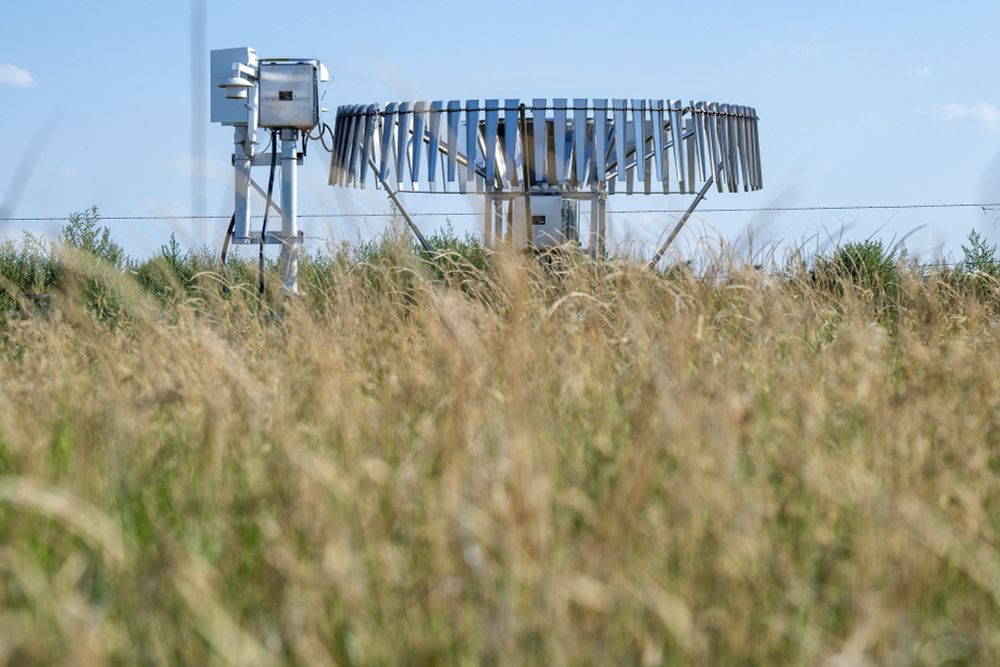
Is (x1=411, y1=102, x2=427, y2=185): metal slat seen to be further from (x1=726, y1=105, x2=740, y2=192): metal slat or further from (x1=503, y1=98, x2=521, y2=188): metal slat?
(x1=726, y1=105, x2=740, y2=192): metal slat

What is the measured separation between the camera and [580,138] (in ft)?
18.6

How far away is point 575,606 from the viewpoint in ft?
5.20

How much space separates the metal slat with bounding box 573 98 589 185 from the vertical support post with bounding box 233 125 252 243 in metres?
1.82

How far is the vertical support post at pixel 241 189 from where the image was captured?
6594 mm

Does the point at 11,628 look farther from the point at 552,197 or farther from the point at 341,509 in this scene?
the point at 552,197

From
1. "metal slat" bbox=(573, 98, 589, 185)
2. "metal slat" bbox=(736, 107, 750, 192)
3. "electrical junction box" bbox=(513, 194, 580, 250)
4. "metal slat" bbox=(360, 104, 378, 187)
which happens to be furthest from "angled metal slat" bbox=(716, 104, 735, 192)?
"metal slat" bbox=(360, 104, 378, 187)

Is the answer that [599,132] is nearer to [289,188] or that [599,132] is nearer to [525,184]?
[525,184]

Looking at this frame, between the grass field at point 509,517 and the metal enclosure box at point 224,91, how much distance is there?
3.74 metres

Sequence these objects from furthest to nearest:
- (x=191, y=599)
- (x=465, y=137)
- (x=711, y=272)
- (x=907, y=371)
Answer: (x=465, y=137) < (x=711, y=272) < (x=907, y=371) < (x=191, y=599)

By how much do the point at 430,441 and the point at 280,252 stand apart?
4646 mm

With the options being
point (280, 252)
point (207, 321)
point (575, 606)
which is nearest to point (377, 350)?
point (207, 321)

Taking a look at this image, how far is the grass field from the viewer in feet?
4.88

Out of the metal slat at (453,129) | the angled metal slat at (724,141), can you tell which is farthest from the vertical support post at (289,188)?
the angled metal slat at (724,141)

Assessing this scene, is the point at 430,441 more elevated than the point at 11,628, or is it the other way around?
the point at 430,441
